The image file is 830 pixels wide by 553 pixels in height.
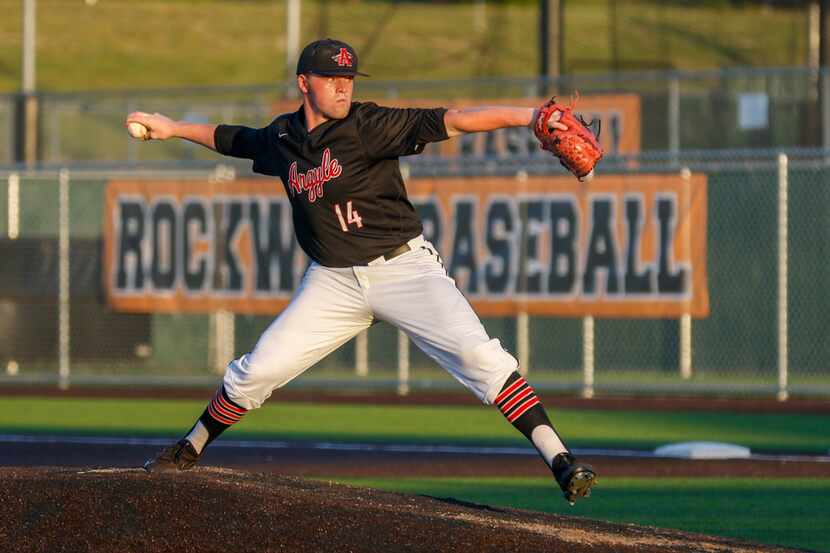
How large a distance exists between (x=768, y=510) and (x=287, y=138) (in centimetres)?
352

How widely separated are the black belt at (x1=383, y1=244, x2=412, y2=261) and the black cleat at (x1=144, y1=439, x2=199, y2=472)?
1387mm

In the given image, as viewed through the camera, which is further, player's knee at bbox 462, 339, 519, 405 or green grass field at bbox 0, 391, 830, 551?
green grass field at bbox 0, 391, 830, 551

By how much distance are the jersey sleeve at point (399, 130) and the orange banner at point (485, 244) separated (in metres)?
8.98

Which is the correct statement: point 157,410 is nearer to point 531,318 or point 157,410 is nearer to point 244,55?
point 531,318

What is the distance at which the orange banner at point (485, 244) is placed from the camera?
1628cm

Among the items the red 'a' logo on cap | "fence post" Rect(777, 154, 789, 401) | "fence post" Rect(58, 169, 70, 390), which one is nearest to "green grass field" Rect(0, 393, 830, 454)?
"fence post" Rect(777, 154, 789, 401)

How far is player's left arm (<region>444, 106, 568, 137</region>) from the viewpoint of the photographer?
7.06 metres

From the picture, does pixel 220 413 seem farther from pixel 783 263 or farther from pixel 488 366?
pixel 783 263

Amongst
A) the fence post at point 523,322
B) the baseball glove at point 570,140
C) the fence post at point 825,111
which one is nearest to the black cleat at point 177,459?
the baseball glove at point 570,140

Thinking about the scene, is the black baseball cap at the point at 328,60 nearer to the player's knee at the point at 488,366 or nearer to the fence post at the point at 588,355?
the player's knee at the point at 488,366

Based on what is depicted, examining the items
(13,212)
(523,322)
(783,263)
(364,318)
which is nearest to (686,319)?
(523,322)

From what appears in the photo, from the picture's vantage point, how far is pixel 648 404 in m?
16.4

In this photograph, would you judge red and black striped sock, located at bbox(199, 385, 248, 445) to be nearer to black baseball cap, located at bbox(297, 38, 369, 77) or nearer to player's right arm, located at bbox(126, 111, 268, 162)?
player's right arm, located at bbox(126, 111, 268, 162)

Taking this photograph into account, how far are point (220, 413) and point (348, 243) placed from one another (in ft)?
3.48
